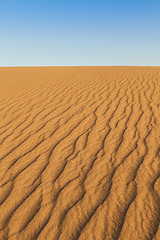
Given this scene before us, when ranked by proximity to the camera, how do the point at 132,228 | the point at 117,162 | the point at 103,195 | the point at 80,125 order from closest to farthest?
the point at 132,228
the point at 103,195
the point at 117,162
the point at 80,125

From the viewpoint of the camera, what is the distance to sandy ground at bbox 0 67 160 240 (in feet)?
5.72

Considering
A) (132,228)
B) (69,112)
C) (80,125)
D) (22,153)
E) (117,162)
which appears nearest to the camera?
(132,228)

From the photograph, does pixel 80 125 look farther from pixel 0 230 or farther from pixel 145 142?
pixel 0 230

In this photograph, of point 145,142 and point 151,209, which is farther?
point 145,142

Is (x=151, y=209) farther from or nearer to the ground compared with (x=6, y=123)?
nearer to the ground

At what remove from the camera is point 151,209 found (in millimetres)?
1868

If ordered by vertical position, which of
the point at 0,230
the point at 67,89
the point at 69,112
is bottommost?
the point at 0,230

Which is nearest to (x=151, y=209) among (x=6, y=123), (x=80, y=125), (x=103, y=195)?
(x=103, y=195)

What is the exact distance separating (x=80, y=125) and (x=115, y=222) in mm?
2168

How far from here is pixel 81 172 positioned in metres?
2.43

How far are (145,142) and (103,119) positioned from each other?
112 cm

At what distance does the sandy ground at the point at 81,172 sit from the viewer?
1.74 m

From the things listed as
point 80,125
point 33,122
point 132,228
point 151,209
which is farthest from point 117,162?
point 33,122

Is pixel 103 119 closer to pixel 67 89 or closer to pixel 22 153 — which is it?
pixel 22 153
